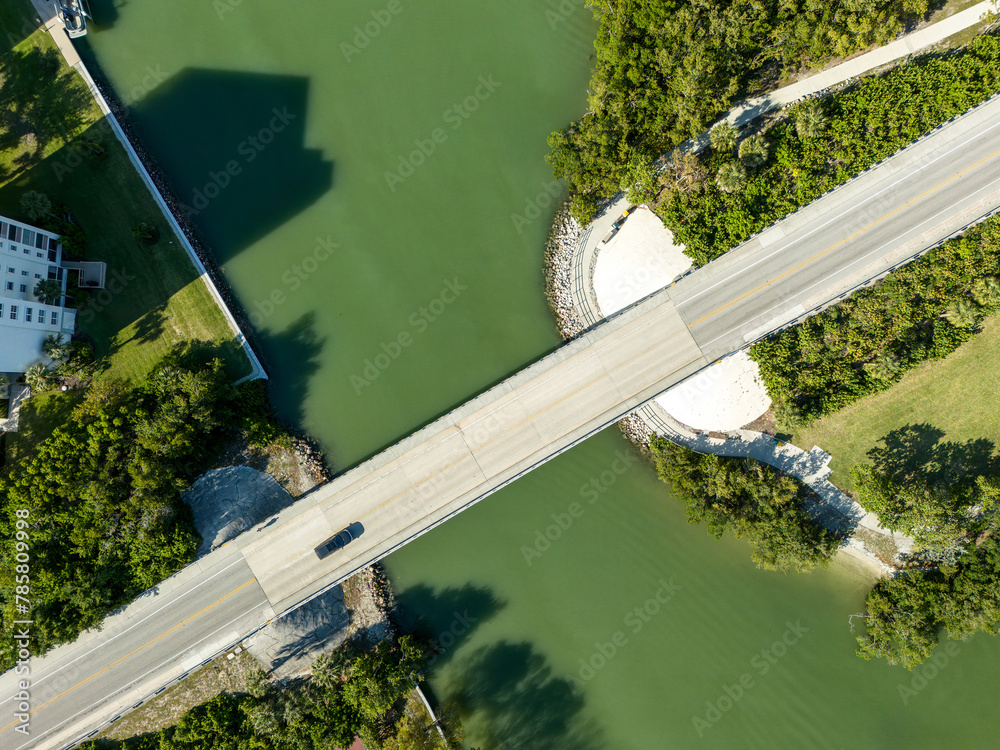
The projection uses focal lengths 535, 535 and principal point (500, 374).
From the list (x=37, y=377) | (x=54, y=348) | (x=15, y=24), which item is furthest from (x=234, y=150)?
(x=37, y=377)

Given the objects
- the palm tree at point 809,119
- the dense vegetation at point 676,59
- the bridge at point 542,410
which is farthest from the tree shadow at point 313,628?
the palm tree at point 809,119

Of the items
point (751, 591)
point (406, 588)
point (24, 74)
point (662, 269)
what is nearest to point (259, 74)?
point (24, 74)

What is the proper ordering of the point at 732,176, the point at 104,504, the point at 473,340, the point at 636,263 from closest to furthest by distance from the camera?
the point at 104,504
the point at 732,176
the point at 636,263
the point at 473,340

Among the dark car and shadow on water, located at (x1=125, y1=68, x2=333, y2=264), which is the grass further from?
the dark car

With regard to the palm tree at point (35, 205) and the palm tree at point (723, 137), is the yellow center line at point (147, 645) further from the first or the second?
the palm tree at point (723, 137)

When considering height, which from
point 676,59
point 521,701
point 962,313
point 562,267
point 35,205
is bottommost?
point 521,701

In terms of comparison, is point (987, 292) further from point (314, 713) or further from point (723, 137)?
point (314, 713)

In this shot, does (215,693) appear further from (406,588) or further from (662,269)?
(662,269)
